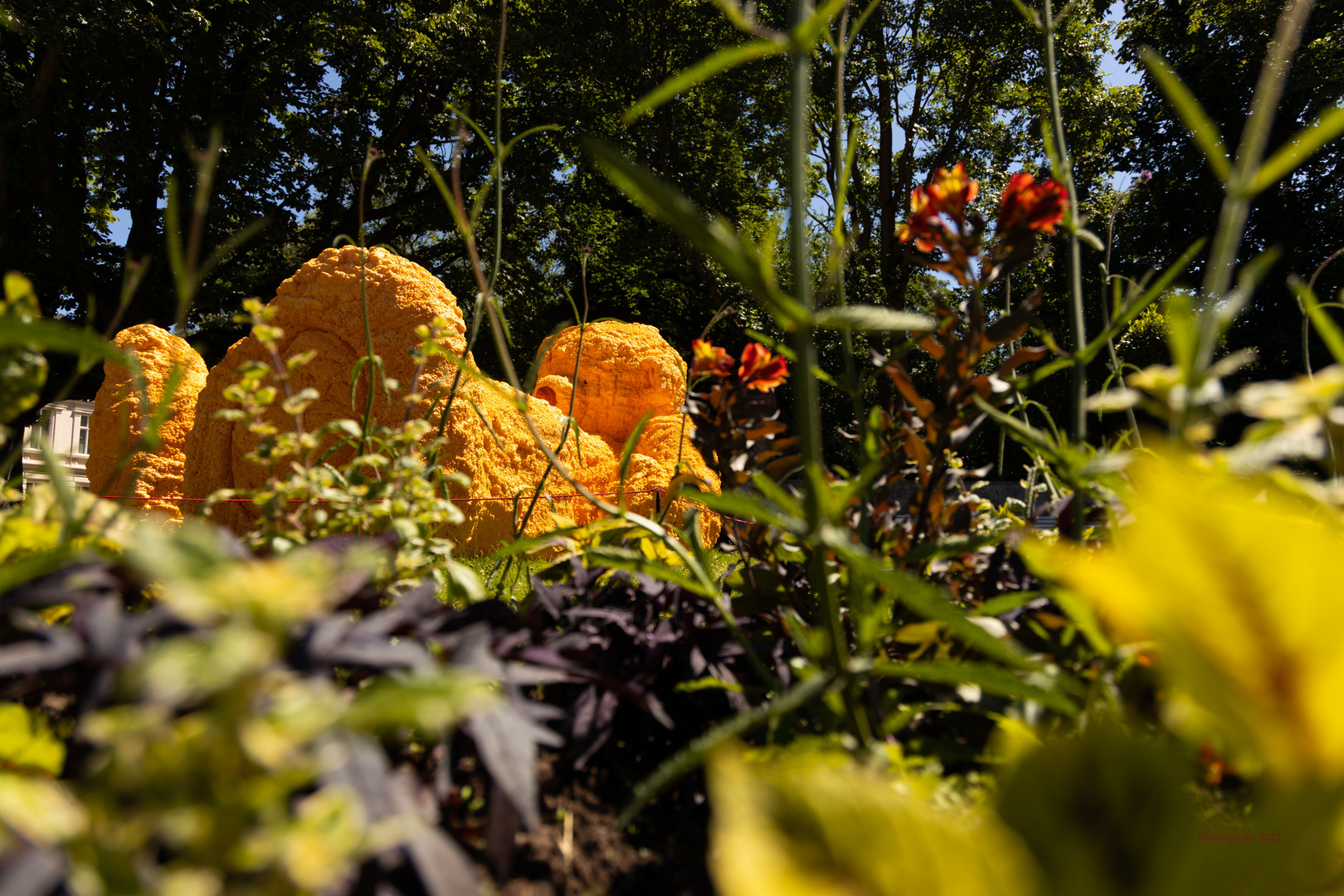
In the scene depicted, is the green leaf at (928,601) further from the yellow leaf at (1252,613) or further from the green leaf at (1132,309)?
the green leaf at (1132,309)

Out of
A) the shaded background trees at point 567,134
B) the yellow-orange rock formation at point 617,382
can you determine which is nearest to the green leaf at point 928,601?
the yellow-orange rock formation at point 617,382

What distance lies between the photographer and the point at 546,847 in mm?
713

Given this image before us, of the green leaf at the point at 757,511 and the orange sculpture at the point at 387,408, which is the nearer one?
the green leaf at the point at 757,511

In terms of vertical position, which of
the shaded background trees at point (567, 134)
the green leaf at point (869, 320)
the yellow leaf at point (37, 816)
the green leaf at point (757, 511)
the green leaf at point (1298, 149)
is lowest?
the yellow leaf at point (37, 816)

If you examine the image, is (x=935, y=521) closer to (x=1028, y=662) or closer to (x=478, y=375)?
(x=1028, y=662)

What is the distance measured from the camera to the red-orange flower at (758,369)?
1553mm

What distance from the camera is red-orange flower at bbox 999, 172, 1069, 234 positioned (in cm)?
117

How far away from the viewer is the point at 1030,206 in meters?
1.21

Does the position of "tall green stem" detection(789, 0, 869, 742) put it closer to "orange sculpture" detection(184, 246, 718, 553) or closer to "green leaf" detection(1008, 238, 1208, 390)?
"green leaf" detection(1008, 238, 1208, 390)

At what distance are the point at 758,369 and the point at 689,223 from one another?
1.07 m

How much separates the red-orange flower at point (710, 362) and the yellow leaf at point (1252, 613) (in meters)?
1.22

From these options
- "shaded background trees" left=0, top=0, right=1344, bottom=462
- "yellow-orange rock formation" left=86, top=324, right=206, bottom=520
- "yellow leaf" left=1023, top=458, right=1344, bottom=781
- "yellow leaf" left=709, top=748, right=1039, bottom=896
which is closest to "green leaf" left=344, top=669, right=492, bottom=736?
"yellow leaf" left=709, top=748, right=1039, bottom=896

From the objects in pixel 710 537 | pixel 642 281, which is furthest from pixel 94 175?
pixel 710 537

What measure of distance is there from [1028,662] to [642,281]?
18.3m
